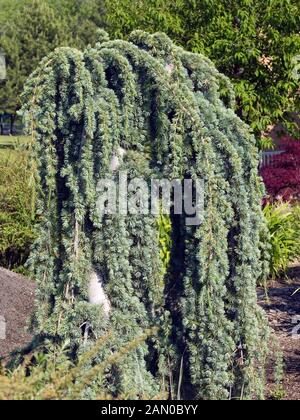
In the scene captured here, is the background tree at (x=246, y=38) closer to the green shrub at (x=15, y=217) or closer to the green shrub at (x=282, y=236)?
the green shrub at (x=282, y=236)

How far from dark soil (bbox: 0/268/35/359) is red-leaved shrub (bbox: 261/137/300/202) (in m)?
5.41

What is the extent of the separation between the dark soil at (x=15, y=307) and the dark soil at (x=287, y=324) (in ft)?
6.98

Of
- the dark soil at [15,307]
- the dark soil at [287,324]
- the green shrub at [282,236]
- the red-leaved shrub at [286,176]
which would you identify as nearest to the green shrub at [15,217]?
the dark soil at [15,307]

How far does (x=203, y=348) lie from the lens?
16.6ft

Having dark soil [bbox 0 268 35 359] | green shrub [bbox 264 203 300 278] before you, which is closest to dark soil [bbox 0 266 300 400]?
dark soil [bbox 0 268 35 359]

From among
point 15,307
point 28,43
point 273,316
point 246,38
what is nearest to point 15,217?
point 15,307

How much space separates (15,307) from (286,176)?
20.4 ft

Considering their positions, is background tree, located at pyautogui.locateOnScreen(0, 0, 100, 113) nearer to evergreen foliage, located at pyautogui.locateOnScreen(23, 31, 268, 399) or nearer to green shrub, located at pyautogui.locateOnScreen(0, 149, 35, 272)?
green shrub, located at pyautogui.locateOnScreen(0, 149, 35, 272)

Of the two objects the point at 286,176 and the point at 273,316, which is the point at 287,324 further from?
the point at 286,176

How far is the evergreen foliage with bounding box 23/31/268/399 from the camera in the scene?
15.8 ft

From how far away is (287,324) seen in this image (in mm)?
7656
